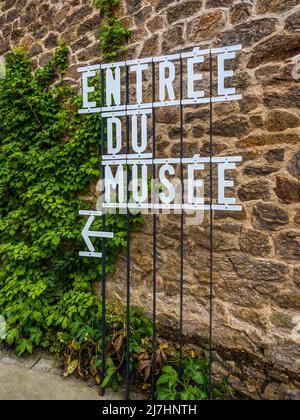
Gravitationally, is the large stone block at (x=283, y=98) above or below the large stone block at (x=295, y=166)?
above

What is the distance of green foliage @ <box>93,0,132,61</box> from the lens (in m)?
3.04

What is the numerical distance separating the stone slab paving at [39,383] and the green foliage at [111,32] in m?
2.91

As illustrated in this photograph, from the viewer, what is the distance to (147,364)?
2.40 meters

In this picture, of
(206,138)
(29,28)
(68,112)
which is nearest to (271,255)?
(206,138)

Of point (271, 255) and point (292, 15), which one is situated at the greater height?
point (292, 15)

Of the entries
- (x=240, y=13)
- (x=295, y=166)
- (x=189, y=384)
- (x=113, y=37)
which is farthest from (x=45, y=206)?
(x=240, y=13)

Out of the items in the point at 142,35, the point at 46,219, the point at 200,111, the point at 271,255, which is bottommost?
the point at 271,255

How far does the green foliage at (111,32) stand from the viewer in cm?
304

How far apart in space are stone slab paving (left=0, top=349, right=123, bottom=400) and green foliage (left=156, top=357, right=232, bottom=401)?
36 cm

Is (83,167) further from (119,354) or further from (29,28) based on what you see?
(29,28)

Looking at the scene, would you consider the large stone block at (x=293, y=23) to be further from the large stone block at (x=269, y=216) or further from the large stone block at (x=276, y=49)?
the large stone block at (x=269, y=216)

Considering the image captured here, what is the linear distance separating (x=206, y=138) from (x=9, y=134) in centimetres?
241

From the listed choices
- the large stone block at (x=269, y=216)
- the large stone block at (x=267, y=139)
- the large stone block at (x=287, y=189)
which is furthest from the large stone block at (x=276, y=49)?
the large stone block at (x=269, y=216)

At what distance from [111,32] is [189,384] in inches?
125
